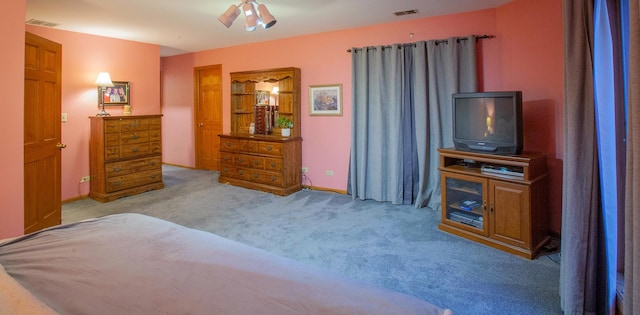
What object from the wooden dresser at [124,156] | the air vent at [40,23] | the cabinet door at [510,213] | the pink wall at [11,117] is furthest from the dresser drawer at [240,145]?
the cabinet door at [510,213]

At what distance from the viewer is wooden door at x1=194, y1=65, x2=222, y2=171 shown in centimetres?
687

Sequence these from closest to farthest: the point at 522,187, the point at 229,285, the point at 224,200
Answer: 1. the point at 229,285
2. the point at 522,187
3. the point at 224,200

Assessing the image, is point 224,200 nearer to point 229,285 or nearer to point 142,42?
point 142,42

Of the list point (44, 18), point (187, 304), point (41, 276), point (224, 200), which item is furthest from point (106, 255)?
point (44, 18)

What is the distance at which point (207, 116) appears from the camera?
712 centimetres

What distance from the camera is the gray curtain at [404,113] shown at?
417 centimetres

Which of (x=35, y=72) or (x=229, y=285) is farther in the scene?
(x=35, y=72)

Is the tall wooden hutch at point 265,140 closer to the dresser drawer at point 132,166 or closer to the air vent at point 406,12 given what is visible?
the dresser drawer at point 132,166

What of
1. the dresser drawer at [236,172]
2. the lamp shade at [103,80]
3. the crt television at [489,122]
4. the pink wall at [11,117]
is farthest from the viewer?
the dresser drawer at [236,172]

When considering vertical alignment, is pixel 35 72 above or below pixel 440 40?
below

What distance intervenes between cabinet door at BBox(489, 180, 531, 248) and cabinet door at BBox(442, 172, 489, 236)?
0.08 meters

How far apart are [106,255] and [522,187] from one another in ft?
9.88

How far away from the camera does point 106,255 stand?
137 centimetres

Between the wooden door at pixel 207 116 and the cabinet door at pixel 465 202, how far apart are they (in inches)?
192
